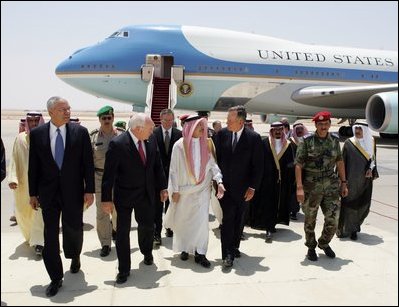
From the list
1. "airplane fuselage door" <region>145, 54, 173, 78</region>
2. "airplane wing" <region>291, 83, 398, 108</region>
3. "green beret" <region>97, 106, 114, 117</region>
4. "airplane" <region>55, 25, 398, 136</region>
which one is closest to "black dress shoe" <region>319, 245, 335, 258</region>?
"green beret" <region>97, 106, 114, 117</region>

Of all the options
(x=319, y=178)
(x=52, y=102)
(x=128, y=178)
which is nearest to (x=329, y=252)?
(x=319, y=178)

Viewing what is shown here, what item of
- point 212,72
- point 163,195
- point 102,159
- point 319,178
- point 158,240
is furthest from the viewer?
point 212,72

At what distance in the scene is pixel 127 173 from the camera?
3977 millimetres

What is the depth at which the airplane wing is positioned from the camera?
55.9ft

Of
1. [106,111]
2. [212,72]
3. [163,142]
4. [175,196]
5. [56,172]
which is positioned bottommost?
[175,196]

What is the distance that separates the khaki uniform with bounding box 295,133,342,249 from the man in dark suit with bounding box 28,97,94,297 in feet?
7.55

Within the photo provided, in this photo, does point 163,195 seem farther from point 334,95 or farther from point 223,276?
point 334,95

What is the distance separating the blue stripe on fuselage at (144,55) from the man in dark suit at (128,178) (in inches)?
499

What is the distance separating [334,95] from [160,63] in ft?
24.4

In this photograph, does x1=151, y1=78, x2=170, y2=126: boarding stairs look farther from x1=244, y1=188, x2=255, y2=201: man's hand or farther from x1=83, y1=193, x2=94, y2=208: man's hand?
x1=83, y1=193, x2=94, y2=208: man's hand

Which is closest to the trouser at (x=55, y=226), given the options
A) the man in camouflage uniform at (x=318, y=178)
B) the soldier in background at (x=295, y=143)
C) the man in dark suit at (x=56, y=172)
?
the man in dark suit at (x=56, y=172)

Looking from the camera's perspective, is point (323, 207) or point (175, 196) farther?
point (323, 207)

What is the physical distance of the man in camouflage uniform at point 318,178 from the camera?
14.8 feet

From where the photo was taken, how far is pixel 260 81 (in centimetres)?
1728
